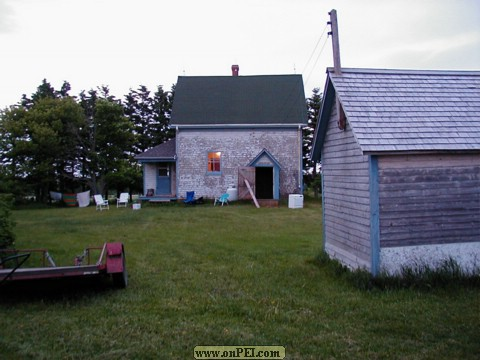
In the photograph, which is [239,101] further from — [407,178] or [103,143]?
[407,178]

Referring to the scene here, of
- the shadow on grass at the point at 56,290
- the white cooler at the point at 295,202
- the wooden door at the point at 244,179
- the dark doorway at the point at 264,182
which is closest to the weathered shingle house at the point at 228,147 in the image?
the wooden door at the point at 244,179

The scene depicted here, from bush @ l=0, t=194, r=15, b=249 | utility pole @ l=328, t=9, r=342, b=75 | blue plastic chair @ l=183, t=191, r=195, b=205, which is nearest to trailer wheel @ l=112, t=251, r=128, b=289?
bush @ l=0, t=194, r=15, b=249

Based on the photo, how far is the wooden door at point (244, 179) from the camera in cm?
2548

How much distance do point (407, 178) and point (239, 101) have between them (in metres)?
21.4

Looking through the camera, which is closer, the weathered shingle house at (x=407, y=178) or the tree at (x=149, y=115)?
the weathered shingle house at (x=407, y=178)

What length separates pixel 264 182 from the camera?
2827 centimetres

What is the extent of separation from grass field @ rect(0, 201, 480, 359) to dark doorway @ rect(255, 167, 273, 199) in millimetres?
17583

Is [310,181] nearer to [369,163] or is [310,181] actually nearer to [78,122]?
[78,122]

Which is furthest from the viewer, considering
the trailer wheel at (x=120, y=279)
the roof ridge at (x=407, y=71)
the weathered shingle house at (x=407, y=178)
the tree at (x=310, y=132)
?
the tree at (x=310, y=132)

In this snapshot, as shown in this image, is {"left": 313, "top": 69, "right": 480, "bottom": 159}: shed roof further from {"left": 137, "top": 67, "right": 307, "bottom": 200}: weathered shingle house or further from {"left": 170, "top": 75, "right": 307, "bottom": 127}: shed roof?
{"left": 170, "top": 75, "right": 307, "bottom": 127}: shed roof

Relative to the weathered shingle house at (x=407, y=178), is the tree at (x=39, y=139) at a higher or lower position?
higher

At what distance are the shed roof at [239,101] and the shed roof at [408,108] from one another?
56.2ft

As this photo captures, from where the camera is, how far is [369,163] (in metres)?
7.51

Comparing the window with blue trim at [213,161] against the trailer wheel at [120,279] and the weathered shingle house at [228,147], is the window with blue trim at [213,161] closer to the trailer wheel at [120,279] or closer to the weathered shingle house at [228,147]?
the weathered shingle house at [228,147]
